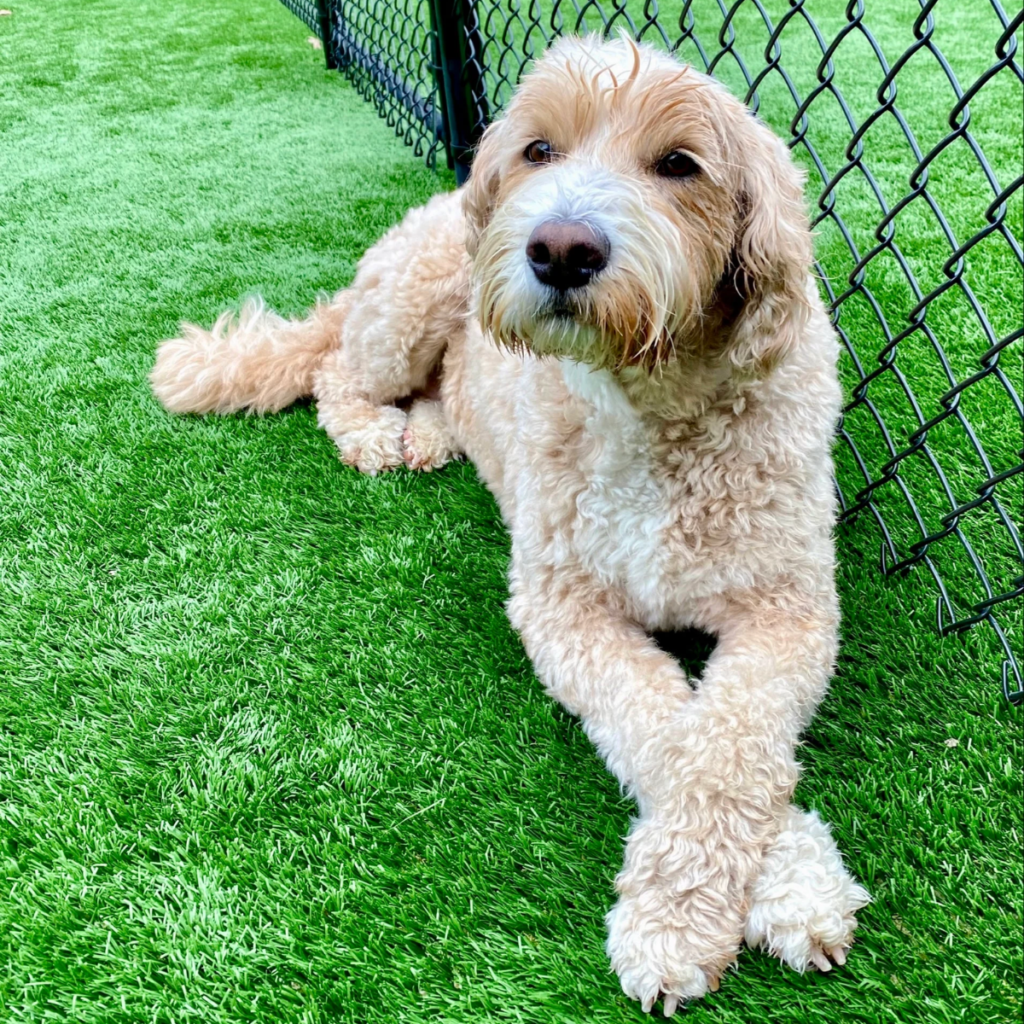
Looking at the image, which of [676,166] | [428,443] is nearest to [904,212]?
[428,443]

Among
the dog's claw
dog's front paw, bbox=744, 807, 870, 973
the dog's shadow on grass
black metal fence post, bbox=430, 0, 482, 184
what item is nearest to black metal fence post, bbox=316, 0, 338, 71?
black metal fence post, bbox=430, 0, 482, 184

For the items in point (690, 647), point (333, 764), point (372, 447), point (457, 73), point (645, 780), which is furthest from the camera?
point (457, 73)

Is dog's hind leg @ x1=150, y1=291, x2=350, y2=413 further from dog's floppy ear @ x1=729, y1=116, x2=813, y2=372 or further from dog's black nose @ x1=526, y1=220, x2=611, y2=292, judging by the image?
dog's floppy ear @ x1=729, y1=116, x2=813, y2=372

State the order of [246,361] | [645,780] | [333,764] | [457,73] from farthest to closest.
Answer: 1. [457,73]
2. [246,361]
3. [333,764]
4. [645,780]

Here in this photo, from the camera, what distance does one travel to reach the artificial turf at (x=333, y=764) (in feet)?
4.83

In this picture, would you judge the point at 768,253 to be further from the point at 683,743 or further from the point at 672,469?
the point at 683,743

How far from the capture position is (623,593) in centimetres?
202

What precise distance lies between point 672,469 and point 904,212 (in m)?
2.80

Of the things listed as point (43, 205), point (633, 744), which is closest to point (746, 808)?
point (633, 744)

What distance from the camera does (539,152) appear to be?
179 centimetres

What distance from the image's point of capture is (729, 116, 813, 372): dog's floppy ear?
1.60m

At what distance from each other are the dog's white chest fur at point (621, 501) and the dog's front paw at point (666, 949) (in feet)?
2.31

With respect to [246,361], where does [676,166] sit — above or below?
above

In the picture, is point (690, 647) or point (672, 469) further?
point (690, 647)
